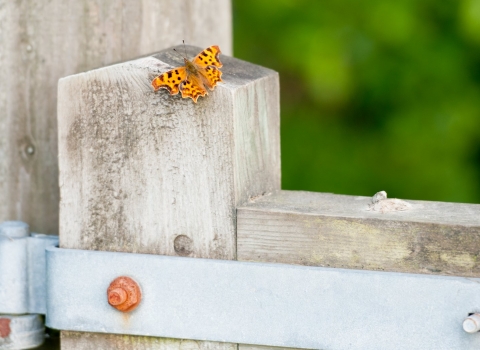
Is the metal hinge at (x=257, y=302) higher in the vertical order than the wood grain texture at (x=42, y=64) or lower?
lower

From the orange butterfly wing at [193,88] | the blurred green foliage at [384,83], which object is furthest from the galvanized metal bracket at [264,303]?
the blurred green foliage at [384,83]

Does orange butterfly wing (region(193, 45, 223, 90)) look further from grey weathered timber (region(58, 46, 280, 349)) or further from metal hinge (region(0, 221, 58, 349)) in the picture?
metal hinge (region(0, 221, 58, 349))

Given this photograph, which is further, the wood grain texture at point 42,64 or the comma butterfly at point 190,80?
the wood grain texture at point 42,64

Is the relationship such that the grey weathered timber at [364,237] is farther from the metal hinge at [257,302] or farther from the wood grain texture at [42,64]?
the wood grain texture at [42,64]

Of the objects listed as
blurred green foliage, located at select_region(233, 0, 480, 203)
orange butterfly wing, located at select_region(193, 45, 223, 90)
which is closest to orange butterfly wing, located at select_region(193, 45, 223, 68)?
orange butterfly wing, located at select_region(193, 45, 223, 90)

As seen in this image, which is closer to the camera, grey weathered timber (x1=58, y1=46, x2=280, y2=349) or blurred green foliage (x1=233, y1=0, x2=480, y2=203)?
grey weathered timber (x1=58, y1=46, x2=280, y2=349)

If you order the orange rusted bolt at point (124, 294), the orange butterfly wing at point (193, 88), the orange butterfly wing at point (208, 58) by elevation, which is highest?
the orange butterfly wing at point (208, 58)

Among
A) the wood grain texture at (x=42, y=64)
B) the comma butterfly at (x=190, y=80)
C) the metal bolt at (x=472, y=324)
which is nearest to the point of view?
the metal bolt at (x=472, y=324)
